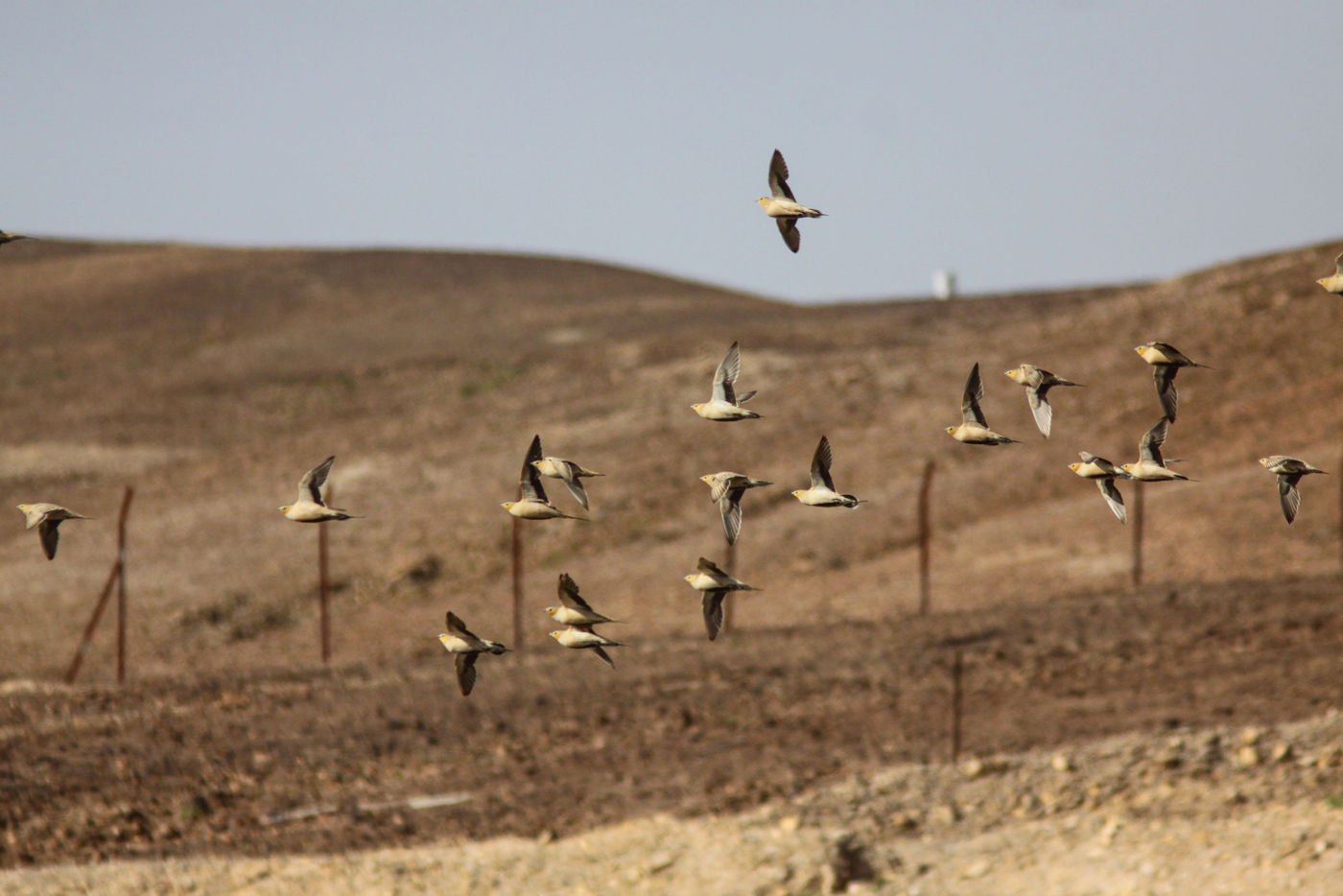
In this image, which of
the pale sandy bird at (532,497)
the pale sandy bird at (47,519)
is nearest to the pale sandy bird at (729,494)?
the pale sandy bird at (532,497)

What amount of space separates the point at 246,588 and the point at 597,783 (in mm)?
19147

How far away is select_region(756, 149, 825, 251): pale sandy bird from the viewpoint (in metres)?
10.5

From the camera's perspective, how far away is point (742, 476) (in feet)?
32.6

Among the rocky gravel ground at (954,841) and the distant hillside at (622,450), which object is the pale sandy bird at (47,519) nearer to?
the rocky gravel ground at (954,841)

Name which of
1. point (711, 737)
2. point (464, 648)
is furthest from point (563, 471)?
point (711, 737)

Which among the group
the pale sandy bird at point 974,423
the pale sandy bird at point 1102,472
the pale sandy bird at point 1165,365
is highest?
the pale sandy bird at point 1165,365

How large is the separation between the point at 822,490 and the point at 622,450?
34538mm

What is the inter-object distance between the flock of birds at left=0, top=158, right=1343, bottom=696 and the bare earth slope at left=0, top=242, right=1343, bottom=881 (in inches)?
285

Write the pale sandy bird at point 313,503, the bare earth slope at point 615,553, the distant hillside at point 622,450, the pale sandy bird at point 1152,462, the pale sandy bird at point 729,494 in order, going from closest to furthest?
the pale sandy bird at point 1152,462 → the pale sandy bird at point 729,494 → the pale sandy bird at point 313,503 → the bare earth slope at point 615,553 → the distant hillside at point 622,450

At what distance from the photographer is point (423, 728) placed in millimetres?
20750

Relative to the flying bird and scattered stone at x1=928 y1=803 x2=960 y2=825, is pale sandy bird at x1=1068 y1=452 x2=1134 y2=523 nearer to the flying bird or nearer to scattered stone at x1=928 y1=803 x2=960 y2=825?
the flying bird

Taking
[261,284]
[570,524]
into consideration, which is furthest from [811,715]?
[261,284]

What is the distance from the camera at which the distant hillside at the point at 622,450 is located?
1246 inches

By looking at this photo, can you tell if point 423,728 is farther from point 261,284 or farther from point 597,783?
point 261,284
